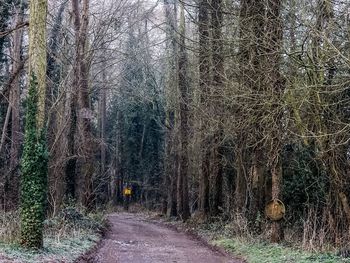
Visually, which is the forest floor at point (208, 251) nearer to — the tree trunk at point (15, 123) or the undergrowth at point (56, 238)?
the undergrowth at point (56, 238)

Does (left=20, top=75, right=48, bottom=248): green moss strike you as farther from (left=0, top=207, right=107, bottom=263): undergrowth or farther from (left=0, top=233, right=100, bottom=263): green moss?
(left=0, top=207, right=107, bottom=263): undergrowth

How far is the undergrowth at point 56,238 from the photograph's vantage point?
10641 mm

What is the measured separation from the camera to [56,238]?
533 inches

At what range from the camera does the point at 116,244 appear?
16.3 meters

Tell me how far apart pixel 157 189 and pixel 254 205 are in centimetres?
3539

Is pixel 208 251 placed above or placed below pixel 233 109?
below

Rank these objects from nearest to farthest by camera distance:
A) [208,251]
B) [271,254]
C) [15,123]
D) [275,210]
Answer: [271,254] < [275,210] < [208,251] < [15,123]

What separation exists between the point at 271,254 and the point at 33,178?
5817 millimetres

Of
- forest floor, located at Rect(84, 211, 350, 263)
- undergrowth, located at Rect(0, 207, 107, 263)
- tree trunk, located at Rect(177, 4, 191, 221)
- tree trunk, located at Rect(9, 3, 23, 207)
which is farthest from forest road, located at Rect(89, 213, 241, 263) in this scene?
tree trunk, located at Rect(177, 4, 191, 221)

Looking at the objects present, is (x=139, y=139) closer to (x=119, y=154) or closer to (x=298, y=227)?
(x=119, y=154)

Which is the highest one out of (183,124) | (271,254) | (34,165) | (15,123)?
(183,124)

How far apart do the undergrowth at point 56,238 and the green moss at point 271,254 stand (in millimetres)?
3989

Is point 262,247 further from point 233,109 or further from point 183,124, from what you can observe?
point 183,124

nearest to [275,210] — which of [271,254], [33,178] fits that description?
[271,254]
